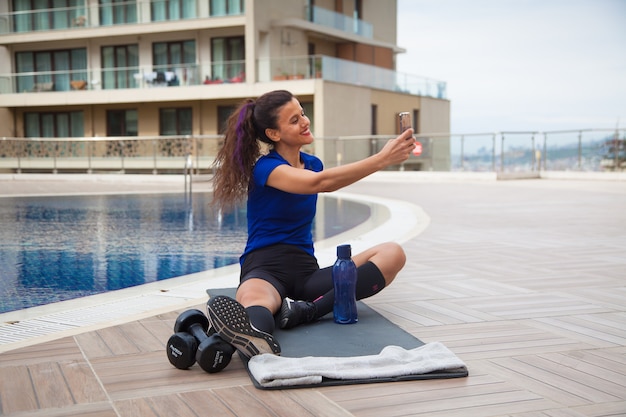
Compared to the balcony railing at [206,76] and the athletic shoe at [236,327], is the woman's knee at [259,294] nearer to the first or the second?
the athletic shoe at [236,327]

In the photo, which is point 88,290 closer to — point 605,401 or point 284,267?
point 284,267

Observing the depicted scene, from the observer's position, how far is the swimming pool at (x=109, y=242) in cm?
542

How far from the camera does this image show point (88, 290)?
16.8 ft

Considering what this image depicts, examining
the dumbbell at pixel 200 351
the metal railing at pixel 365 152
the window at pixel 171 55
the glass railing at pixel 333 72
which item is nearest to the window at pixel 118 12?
the window at pixel 171 55

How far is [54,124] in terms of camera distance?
32094mm

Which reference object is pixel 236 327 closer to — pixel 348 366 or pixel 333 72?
pixel 348 366

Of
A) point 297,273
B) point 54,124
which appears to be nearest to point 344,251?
point 297,273

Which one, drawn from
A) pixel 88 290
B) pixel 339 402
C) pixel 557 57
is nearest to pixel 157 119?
pixel 88 290

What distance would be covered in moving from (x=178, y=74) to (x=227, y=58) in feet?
6.82

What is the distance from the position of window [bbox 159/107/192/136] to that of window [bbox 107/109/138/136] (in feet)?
4.32

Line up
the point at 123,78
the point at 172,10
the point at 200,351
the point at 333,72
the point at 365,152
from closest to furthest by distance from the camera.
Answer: the point at 200,351 → the point at 365,152 → the point at 333,72 → the point at 172,10 → the point at 123,78

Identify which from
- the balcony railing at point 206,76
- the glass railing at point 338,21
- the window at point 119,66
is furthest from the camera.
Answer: the glass railing at point 338,21

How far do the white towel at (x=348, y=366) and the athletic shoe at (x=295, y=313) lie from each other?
0.56 metres

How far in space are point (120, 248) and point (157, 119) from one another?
23816 millimetres
